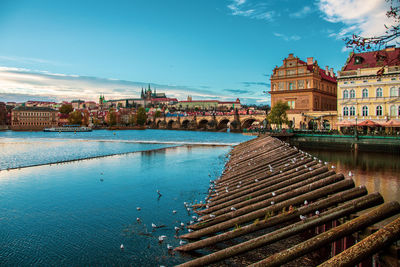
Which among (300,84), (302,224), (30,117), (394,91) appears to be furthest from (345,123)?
(30,117)

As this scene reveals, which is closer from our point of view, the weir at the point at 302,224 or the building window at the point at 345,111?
the weir at the point at 302,224

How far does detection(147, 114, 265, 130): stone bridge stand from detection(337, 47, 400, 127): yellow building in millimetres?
47009

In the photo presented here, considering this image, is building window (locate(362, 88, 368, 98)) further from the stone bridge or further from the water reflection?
the stone bridge

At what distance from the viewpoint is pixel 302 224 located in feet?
22.5

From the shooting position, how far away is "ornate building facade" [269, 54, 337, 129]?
66688 mm

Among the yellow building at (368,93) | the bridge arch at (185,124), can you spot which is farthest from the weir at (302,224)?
the bridge arch at (185,124)

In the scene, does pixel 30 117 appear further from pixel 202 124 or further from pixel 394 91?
pixel 394 91

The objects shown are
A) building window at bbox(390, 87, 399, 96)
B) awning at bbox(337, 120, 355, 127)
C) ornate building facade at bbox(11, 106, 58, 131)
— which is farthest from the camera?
ornate building facade at bbox(11, 106, 58, 131)

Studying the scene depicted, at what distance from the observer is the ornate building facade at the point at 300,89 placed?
219 feet

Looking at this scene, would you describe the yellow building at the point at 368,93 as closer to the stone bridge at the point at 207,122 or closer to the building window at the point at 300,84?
the building window at the point at 300,84

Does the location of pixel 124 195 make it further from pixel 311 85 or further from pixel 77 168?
pixel 311 85

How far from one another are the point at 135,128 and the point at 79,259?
490ft

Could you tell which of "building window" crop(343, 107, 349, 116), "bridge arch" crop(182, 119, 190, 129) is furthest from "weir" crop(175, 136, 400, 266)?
"bridge arch" crop(182, 119, 190, 129)

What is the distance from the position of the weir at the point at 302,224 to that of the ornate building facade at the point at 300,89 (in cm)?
5615
